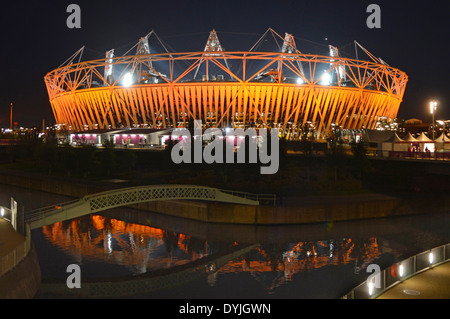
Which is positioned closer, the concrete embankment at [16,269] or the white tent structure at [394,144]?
the concrete embankment at [16,269]

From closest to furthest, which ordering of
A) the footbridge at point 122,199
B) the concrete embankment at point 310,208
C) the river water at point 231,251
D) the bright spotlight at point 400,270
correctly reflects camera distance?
1. the bright spotlight at point 400,270
2. the river water at point 231,251
3. the footbridge at point 122,199
4. the concrete embankment at point 310,208

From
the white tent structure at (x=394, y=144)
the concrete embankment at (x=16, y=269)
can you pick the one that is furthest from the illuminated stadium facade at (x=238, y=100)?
the concrete embankment at (x=16, y=269)

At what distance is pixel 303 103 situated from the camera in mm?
68125

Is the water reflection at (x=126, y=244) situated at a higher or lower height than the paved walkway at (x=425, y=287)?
lower

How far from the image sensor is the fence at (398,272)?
10.1 m

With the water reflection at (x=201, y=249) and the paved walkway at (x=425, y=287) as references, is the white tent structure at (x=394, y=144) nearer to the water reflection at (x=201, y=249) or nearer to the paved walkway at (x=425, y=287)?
the water reflection at (x=201, y=249)

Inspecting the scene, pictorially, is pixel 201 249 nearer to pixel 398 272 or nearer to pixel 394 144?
pixel 398 272

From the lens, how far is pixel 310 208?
24.1 metres

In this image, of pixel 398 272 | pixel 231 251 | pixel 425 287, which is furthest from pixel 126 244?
pixel 425 287

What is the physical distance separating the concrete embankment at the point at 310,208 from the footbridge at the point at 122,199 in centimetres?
71

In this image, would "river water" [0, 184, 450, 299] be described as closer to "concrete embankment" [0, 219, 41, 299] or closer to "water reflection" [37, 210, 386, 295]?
"water reflection" [37, 210, 386, 295]

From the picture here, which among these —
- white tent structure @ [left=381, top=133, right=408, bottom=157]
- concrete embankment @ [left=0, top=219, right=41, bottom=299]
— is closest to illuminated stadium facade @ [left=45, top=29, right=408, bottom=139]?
white tent structure @ [left=381, top=133, right=408, bottom=157]

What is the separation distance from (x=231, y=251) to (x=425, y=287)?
33.0ft
